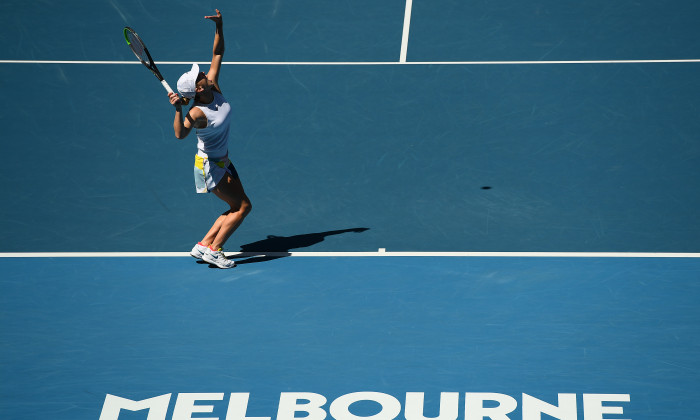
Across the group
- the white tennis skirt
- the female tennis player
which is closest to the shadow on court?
the female tennis player

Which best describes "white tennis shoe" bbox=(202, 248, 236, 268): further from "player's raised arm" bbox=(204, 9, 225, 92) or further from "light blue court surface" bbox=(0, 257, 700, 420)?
"player's raised arm" bbox=(204, 9, 225, 92)

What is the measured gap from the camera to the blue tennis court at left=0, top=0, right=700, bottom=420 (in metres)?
8.31

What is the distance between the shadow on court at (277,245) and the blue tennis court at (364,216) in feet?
0.10

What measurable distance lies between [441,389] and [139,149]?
5654mm

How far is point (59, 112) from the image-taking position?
13344 millimetres

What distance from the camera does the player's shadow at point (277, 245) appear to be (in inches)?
416

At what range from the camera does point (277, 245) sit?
35.5ft

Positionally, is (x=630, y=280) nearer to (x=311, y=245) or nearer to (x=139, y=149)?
(x=311, y=245)

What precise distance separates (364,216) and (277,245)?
3.21ft

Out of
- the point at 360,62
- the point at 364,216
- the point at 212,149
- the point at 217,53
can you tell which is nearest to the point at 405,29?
the point at 360,62

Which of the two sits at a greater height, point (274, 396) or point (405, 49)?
point (405, 49)

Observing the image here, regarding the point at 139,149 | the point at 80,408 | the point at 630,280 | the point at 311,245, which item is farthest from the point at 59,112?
the point at 630,280

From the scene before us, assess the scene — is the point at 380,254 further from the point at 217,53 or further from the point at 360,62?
the point at 360,62

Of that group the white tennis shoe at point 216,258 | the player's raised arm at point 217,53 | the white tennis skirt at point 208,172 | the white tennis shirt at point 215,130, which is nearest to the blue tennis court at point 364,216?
the white tennis shoe at point 216,258
